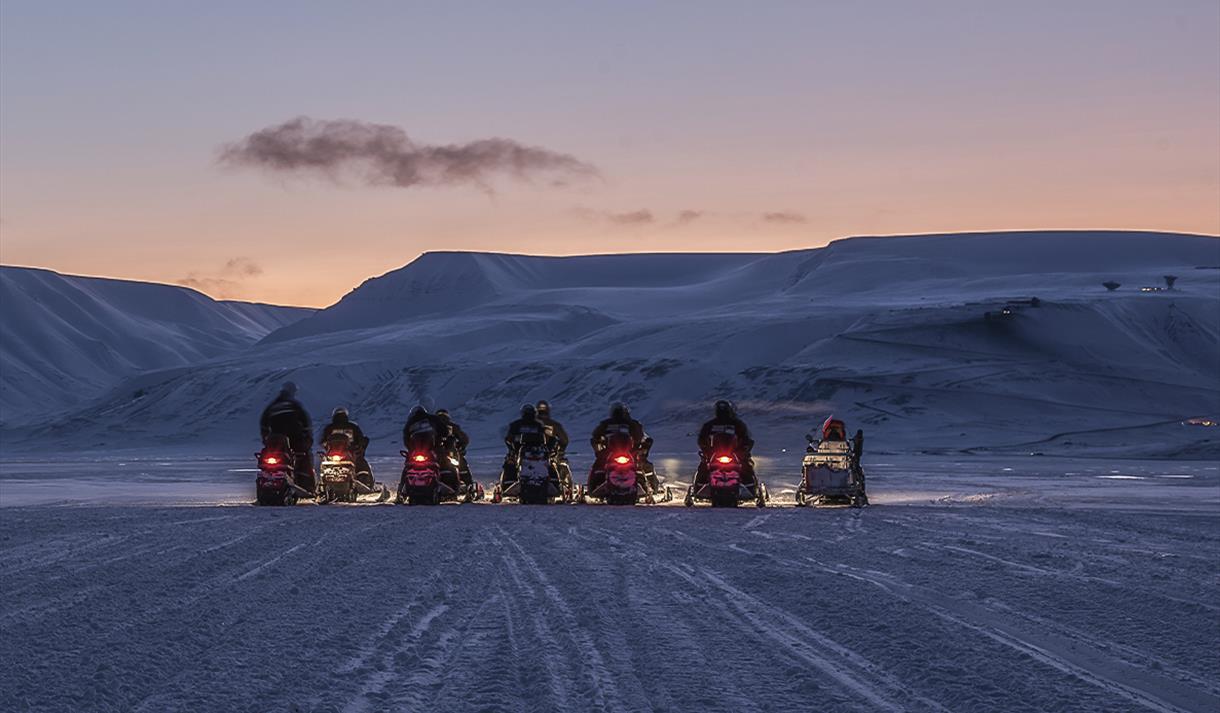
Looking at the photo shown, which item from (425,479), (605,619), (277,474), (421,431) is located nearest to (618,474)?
(425,479)

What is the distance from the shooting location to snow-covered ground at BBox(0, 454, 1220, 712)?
855 centimetres

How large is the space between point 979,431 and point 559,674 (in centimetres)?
8394

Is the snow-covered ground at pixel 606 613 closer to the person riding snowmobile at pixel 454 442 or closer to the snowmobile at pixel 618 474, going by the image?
the snowmobile at pixel 618 474

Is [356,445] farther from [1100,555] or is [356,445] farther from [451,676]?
[451,676]

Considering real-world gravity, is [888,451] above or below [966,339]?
below


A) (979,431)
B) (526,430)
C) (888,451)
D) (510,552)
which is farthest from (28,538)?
(979,431)

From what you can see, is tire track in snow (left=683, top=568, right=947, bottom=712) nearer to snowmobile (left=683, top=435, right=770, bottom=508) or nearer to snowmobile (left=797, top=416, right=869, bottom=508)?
snowmobile (left=683, top=435, right=770, bottom=508)

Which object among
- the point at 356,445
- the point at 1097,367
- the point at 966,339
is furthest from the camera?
the point at 966,339

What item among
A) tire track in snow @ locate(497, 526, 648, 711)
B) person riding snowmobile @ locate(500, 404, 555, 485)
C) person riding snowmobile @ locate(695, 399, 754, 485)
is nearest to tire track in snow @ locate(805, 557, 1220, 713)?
tire track in snow @ locate(497, 526, 648, 711)

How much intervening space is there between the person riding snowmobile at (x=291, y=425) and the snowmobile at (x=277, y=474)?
0.12 meters

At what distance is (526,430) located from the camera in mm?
26172

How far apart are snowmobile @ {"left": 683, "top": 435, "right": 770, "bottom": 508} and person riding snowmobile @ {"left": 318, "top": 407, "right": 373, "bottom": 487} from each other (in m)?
6.15

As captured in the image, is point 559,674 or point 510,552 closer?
point 559,674

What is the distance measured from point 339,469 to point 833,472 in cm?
879
